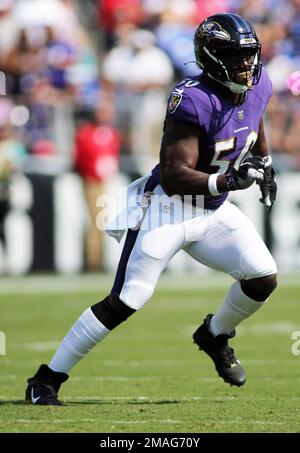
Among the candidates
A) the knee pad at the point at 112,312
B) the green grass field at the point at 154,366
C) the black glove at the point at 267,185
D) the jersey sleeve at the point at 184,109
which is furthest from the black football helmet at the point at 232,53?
the green grass field at the point at 154,366

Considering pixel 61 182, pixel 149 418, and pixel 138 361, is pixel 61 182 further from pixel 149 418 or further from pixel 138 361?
pixel 149 418

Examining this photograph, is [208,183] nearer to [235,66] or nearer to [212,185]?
[212,185]

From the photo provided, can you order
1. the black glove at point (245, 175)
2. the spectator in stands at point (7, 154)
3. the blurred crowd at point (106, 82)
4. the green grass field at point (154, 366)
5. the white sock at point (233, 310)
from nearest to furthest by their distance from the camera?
the green grass field at point (154, 366) < the black glove at point (245, 175) < the white sock at point (233, 310) < the spectator in stands at point (7, 154) < the blurred crowd at point (106, 82)

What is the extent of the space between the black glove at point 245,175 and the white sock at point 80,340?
955mm

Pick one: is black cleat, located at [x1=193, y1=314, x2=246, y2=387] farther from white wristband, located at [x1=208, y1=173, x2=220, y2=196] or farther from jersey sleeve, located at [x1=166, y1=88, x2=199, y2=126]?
jersey sleeve, located at [x1=166, y1=88, x2=199, y2=126]

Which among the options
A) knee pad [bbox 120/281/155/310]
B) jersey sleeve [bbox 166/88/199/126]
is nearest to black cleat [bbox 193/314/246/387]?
knee pad [bbox 120/281/155/310]

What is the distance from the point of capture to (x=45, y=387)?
18.0ft

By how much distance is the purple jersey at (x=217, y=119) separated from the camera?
5285 millimetres

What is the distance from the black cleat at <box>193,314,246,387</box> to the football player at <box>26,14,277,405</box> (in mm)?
269

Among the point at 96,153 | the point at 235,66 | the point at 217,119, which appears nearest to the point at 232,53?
the point at 235,66

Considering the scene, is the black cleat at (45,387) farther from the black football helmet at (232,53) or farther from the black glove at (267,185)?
the black football helmet at (232,53)

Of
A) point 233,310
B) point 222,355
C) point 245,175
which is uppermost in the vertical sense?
point 245,175

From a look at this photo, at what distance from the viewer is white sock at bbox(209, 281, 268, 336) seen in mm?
5715

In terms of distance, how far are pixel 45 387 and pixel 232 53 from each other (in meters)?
1.92
